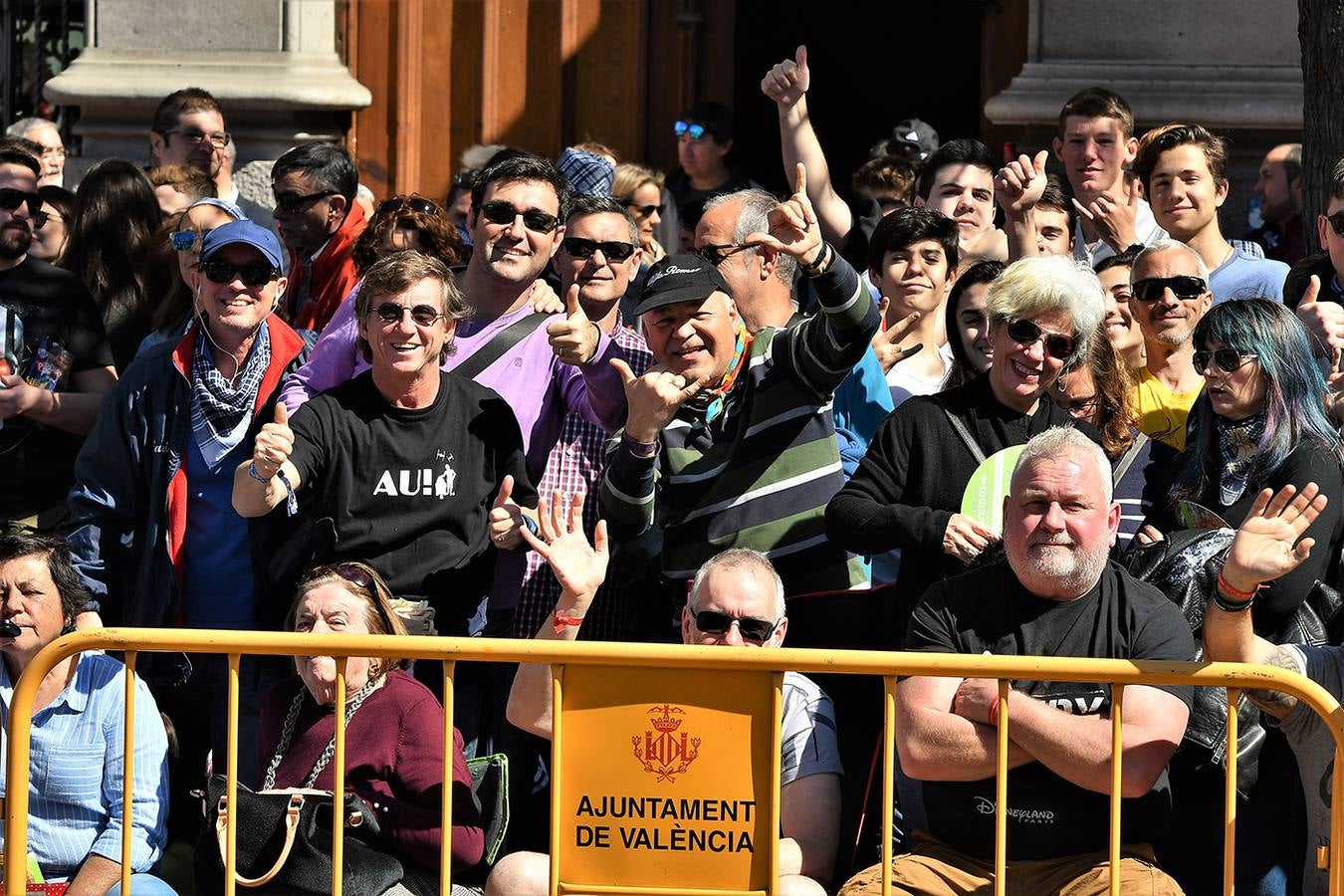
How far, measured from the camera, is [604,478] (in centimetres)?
539

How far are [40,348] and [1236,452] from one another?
3.91 metres

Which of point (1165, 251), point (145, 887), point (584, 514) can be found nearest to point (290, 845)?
point (145, 887)

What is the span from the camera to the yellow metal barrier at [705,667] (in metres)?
4.20

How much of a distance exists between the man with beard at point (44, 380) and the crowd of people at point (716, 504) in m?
0.01

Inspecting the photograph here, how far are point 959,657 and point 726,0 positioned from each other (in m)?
6.69

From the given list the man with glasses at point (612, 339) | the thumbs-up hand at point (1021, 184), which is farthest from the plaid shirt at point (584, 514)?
the thumbs-up hand at point (1021, 184)

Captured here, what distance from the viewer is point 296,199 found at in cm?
723

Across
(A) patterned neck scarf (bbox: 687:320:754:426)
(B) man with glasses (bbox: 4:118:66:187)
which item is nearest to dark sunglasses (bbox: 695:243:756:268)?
(A) patterned neck scarf (bbox: 687:320:754:426)

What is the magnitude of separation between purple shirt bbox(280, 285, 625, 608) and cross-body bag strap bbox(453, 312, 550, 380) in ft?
0.05

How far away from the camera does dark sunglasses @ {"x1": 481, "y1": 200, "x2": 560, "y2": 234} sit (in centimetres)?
609

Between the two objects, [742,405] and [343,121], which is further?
[343,121]

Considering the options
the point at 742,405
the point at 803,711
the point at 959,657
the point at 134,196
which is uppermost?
the point at 134,196

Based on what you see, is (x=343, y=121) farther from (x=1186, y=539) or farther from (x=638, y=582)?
(x=1186, y=539)

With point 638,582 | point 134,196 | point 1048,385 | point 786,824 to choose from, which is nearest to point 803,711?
point 786,824
